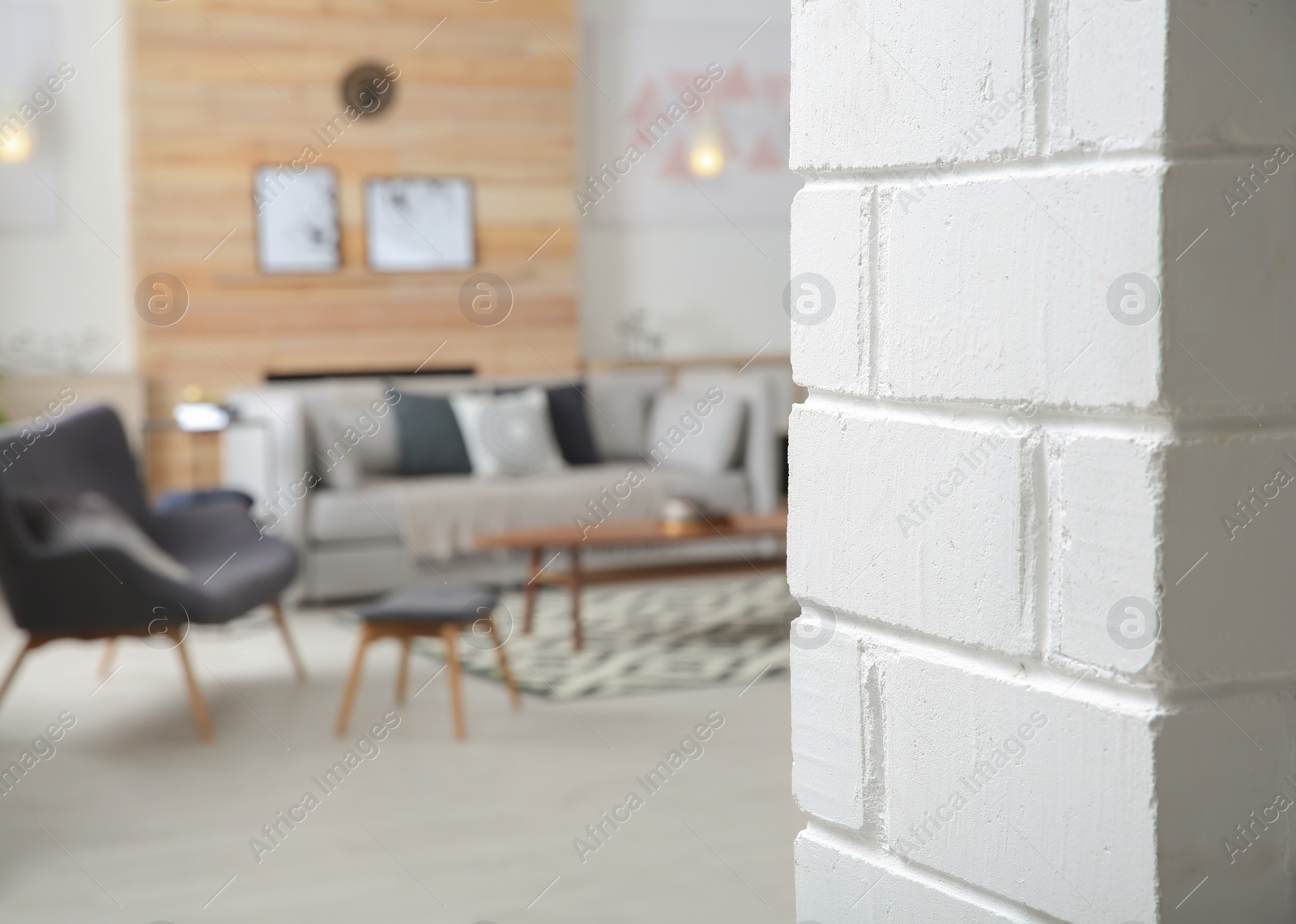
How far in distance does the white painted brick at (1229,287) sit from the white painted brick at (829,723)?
0.96 ft

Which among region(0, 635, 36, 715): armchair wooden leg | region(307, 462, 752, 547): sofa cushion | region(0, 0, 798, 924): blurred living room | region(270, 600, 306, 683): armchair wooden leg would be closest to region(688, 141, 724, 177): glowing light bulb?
region(0, 0, 798, 924): blurred living room

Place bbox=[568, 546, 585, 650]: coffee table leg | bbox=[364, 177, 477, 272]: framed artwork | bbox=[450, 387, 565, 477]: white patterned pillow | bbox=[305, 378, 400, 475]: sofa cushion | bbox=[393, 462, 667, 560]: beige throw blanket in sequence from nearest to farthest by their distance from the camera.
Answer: bbox=[568, 546, 585, 650]: coffee table leg < bbox=[393, 462, 667, 560]: beige throw blanket < bbox=[305, 378, 400, 475]: sofa cushion < bbox=[450, 387, 565, 477]: white patterned pillow < bbox=[364, 177, 477, 272]: framed artwork

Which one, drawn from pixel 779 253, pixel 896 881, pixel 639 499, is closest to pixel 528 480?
pixel 639 499

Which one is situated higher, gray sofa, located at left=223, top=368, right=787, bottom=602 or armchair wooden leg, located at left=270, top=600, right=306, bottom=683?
gray sofa, located at left=223, top=368, right=787, bottom=602

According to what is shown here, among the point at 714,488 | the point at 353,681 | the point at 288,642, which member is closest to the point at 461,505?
the point at 714,488

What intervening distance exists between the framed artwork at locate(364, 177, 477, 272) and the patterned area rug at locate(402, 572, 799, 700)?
2445 millimetres

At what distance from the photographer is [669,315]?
26.3 feet

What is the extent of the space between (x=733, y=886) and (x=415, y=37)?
5.55 metres

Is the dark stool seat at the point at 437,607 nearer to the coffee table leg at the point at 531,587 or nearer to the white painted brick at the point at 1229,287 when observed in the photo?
the coffee table leg at the point at 531,587

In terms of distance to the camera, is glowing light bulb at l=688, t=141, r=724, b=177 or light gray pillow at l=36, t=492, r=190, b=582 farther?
glowing light bulb at l=688, t=141, r=724, b=177

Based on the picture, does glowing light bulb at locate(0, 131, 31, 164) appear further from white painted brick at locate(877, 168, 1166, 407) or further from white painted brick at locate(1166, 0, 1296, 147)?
white painted brick at locate(1166, 0, 1296, 147)

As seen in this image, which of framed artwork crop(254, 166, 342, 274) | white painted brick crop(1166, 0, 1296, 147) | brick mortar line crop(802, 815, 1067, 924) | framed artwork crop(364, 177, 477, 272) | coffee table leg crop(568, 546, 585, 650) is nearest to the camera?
white painted brick crop(1166, 0, 1296, 147)

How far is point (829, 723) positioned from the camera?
0.93m

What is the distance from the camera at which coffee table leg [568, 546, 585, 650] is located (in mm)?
4527
